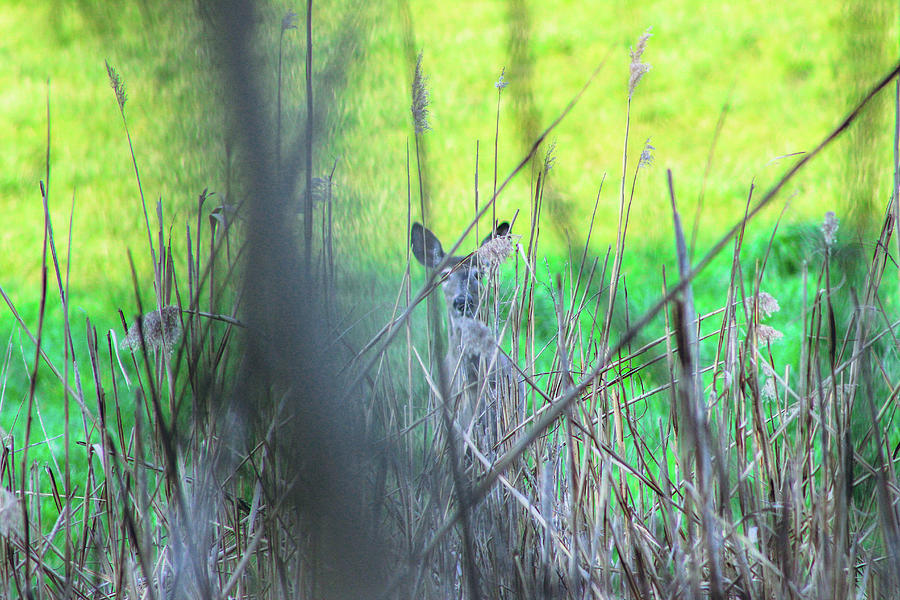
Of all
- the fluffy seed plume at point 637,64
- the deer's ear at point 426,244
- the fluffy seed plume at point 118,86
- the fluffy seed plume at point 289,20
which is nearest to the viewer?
the fluffy seed plume at point 289,20

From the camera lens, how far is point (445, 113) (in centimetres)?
189

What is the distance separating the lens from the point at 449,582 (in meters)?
0.77

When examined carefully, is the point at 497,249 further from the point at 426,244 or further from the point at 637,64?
the point at 637,64

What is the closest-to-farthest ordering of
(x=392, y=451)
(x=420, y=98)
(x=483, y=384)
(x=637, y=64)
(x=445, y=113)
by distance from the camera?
1. (x=392, y=451)
2. (x=420, y=98)
3. (x=637, y=64)
4. (x=483, y=384)
5. (x=445, y=113)

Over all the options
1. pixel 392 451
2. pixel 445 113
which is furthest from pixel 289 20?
pixel 445 113

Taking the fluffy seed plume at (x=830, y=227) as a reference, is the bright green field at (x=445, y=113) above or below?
above

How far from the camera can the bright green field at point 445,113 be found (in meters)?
0.38

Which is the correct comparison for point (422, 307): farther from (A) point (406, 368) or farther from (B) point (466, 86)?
(B) point (466, 86)

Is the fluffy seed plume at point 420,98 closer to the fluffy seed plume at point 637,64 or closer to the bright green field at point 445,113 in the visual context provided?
the bright green field at point 445,113

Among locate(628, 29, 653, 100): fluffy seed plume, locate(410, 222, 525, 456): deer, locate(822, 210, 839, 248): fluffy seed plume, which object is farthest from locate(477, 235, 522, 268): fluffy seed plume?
locate(822, 210, 839, 248): fluffy seed plume

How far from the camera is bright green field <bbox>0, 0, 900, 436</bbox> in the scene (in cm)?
38

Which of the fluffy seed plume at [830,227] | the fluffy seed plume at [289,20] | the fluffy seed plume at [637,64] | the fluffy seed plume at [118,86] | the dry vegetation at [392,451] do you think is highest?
the fluffy seed plume at [637,64]

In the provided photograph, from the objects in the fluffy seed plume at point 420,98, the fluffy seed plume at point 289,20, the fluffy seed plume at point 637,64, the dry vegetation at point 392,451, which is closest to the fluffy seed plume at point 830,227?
the dry vegetation at point 392,451

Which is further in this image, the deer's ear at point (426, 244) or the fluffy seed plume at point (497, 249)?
the fluffy seed plume at point (497, 249)
